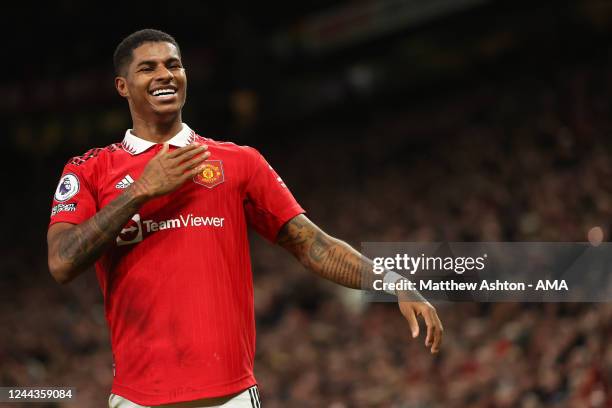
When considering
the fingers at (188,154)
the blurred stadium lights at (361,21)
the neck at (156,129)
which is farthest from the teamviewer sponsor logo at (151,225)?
the blurred stadium lights at (361,21)

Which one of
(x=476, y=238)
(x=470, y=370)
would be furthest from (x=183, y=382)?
(x=476, y=238)

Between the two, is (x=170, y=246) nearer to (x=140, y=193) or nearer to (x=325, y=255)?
(x=140, y=193)

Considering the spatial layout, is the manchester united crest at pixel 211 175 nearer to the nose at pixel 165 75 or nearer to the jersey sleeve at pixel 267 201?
the jersey sleeve at pixel 267 201

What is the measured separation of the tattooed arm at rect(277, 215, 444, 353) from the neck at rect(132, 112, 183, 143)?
50 cm

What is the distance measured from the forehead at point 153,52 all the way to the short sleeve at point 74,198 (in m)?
0.42

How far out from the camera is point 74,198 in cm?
293

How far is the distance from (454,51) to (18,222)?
9.04m

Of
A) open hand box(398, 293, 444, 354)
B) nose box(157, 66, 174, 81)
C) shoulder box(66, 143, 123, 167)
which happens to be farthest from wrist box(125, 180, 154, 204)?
open hand box(398, 293, 444, 354)

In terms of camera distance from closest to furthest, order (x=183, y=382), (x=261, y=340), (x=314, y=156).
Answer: (x=183, y=382) → (x=261, y=340) → (x=314, y=156)

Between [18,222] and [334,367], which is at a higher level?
[18,222]

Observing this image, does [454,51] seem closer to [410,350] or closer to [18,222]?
[410,350]

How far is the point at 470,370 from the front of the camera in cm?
814

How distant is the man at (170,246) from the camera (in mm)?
2777
